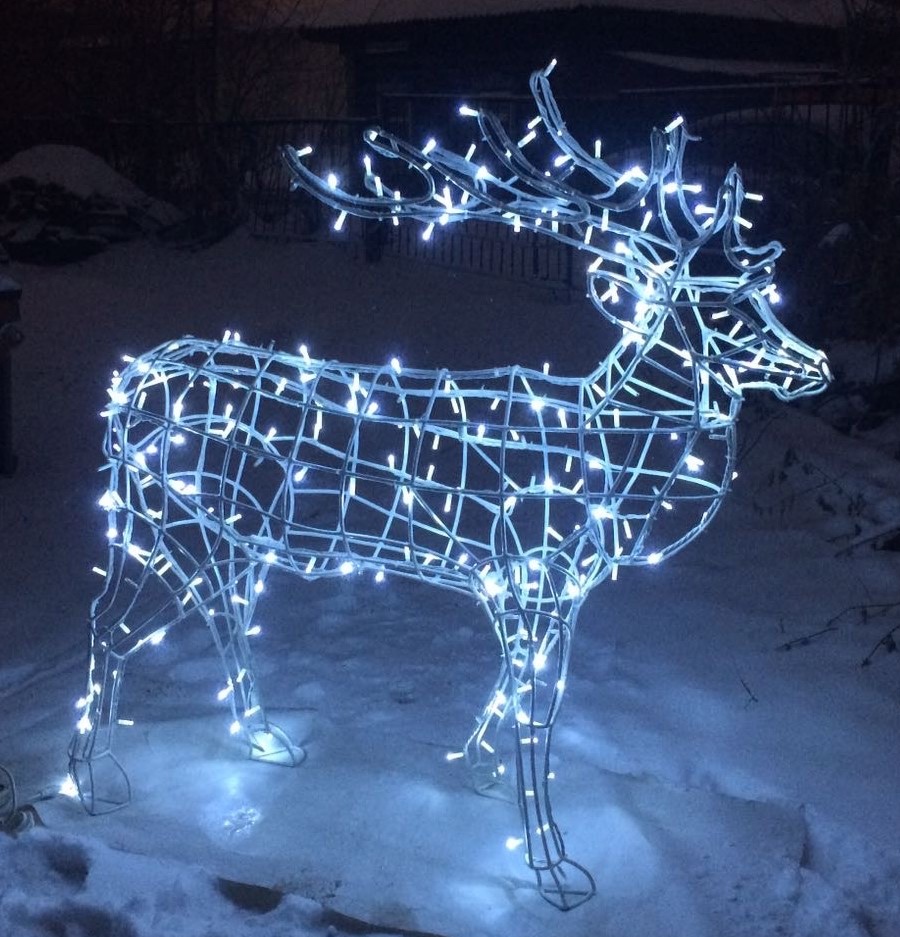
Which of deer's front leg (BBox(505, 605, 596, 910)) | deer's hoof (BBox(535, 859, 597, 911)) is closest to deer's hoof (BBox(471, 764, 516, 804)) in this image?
deer's front leg (BBox(505, 605, 596, 910))

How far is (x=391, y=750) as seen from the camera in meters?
4.10

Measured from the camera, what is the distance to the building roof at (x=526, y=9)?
14935 millimetres

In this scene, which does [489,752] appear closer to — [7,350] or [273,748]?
[273,748]

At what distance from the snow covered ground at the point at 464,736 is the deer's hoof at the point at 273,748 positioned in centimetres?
8

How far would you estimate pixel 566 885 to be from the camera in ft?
10.9

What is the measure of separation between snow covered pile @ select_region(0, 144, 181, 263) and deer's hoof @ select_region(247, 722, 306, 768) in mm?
10063

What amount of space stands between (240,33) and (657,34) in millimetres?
6011

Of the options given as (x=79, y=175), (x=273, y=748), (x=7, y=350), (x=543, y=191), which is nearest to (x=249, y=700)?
(x=273, y=748)

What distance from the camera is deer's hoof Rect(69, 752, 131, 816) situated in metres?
3.65

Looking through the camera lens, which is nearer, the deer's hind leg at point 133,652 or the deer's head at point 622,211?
the deer's head at point 622,211

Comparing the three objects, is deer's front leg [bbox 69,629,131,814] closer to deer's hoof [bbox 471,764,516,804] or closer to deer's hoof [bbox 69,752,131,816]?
deer's hoof [bbox 69,752,131,816]

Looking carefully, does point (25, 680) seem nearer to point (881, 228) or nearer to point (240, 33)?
point (881, 228)

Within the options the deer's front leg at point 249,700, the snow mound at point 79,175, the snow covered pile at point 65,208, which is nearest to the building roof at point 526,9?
the snow mound at point 79,175

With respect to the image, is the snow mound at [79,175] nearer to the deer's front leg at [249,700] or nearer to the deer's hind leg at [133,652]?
the deer's hind leg at [133,652]
